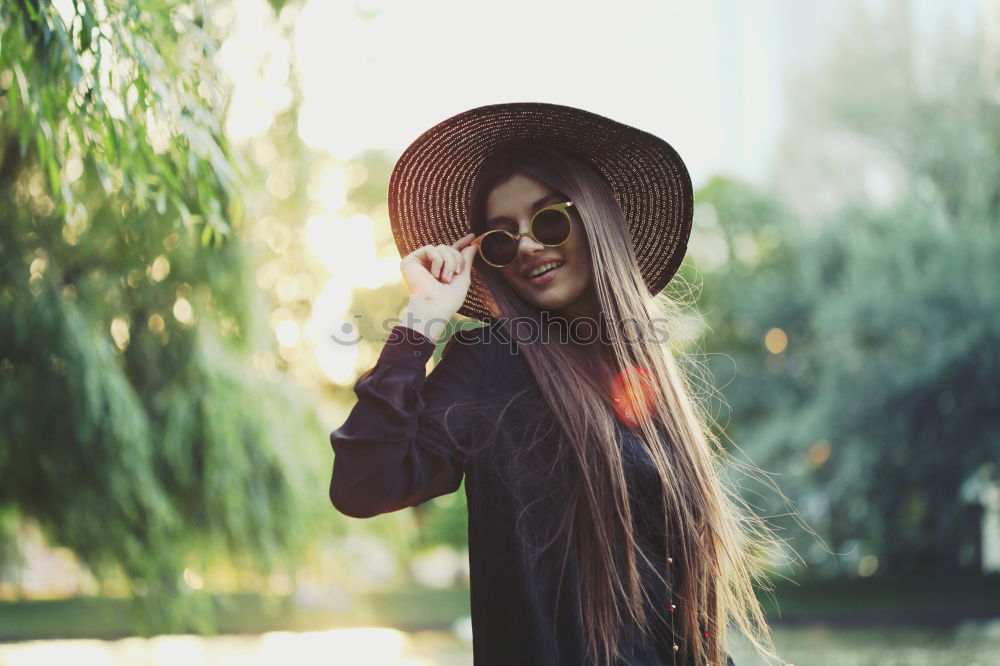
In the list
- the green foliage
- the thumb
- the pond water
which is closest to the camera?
the thumb

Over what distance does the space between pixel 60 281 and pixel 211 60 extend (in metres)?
→ 3.75

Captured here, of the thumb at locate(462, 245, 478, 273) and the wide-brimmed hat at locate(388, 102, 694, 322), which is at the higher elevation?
the wide-brimmed hat at locate(388, 102, 694, 322)

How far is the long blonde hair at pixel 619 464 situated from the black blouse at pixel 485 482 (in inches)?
1.1

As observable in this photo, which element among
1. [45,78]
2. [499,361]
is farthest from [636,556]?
[45,78]

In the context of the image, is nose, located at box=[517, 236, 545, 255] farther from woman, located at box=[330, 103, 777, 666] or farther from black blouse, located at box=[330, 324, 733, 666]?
black blouse, located at box=[330, 324, 733, 666]

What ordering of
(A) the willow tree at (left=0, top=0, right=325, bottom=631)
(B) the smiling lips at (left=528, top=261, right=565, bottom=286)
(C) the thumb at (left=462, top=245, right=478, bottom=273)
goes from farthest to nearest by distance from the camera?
(A) the willow tree at (left=0, top=0, right=325, bottom=631)
(B) the smiling lips at (left=528, top=261, right=565, bottom=286)
(C) the thumb at (left=462, top=245, right=478, bottom=273)

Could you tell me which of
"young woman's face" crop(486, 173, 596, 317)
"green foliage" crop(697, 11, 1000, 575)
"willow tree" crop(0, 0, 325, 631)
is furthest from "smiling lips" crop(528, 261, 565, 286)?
"green foliage" crop(697, 11, 1000, 575)

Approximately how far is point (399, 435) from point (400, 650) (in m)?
13.0

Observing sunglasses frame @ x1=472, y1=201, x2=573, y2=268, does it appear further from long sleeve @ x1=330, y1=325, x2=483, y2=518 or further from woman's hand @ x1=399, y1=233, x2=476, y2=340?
long sleeve @ x1=330, y1=325, x2=483, y2=518

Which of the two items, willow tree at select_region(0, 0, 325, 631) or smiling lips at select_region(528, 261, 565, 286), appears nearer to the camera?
smiling lips at select_region(528, 261, 565, 286)

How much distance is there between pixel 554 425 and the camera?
1.51 meters

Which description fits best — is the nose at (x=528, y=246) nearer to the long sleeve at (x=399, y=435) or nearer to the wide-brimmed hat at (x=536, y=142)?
the wide-brimmed hat at (x=536, y=142)

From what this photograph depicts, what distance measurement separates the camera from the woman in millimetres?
1418

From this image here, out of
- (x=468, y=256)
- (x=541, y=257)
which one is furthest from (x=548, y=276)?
(x=468, y=256)
